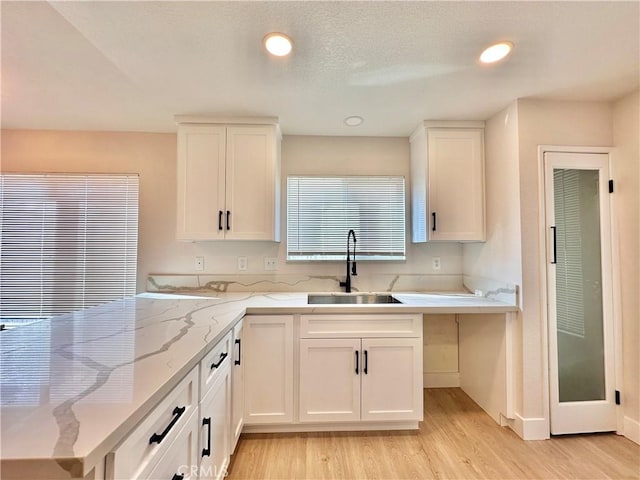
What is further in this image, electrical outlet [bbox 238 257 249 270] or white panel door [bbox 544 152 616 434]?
electrical outlet [bbox 238 257 249 270]

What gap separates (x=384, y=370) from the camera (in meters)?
1.92

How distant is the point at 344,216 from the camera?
8.71 feet

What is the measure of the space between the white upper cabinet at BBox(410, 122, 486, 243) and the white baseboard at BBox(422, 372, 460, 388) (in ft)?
4.13

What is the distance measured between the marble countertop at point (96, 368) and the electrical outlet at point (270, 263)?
68 cm

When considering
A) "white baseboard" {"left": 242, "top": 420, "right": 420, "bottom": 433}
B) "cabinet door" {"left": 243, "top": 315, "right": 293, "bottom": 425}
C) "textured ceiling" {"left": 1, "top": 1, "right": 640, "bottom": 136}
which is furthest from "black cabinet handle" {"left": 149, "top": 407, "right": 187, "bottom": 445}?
"textured ceiling" {"left": 1, "top": 1, "right": 640, "bottom": 136}

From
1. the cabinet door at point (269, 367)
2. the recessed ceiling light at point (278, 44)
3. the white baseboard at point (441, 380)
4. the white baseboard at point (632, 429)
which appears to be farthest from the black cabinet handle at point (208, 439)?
the white baseboard at point (632, 429)

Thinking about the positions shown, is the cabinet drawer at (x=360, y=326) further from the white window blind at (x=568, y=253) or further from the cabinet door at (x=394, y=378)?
the white window blind at (x=568, y=253)

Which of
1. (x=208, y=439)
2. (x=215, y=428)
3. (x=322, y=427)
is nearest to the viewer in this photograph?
(x=208, y=439)

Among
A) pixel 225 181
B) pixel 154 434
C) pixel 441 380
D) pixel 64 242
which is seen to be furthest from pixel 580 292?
pixel 64 242

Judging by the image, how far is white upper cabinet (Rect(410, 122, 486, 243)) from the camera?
7.53 feet

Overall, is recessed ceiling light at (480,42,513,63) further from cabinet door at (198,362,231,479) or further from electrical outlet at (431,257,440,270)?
cabinet door at (198,362,231,479)

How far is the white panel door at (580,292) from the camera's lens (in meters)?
1.92

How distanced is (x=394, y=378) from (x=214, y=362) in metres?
1.20

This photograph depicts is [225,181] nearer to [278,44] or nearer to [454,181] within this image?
[278,44]
